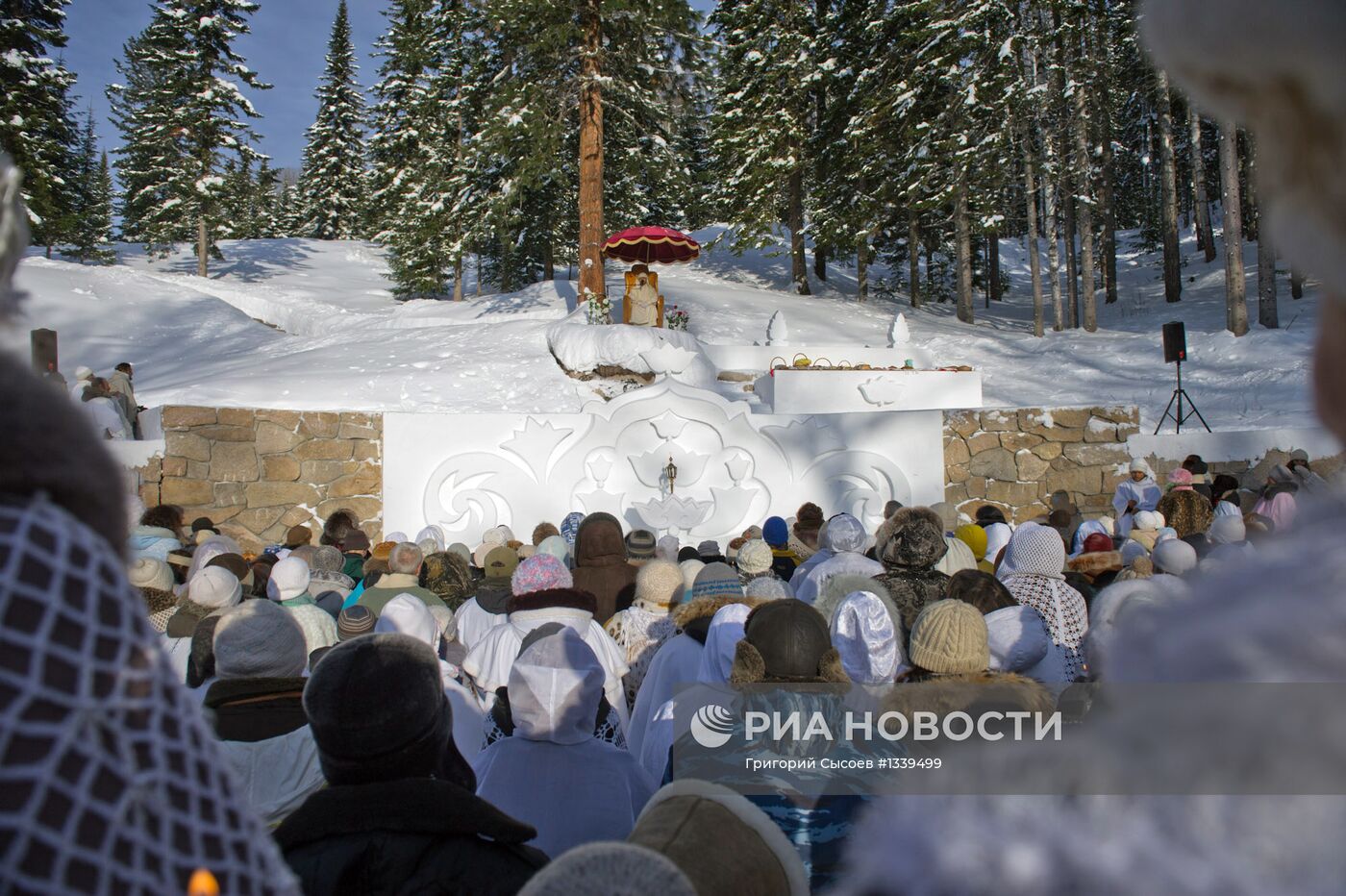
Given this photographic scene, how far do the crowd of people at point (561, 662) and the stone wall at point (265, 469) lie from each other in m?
Answer: 3.51

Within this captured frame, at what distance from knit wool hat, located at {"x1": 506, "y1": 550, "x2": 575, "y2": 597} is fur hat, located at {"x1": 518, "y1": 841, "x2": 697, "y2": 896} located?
258 cm

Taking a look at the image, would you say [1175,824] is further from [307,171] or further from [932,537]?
[307,171]

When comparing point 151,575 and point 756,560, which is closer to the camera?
point 151,575

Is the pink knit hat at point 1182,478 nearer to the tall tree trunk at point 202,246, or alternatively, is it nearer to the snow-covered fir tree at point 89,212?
the snow-covered fir tree at point 89,212

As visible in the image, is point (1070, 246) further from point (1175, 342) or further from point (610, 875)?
point (610, 875)

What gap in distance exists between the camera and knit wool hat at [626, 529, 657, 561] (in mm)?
5344

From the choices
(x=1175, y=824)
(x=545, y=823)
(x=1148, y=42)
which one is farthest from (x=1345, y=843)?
(x=545, y=823)

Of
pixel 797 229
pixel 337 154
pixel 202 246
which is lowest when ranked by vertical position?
pixel 797 229

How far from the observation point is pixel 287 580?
3688 millimetres

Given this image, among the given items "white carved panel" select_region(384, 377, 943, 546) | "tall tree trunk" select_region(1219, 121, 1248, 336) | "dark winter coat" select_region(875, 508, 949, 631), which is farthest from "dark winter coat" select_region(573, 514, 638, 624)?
"tall tree trunk" select_region(1219, 121, 1248, 336)

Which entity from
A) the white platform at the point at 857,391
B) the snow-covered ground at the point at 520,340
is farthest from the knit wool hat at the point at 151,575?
the white platform at the point at 857,391

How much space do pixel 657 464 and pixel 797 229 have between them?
59.6ft

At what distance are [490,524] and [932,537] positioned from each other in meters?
5.82

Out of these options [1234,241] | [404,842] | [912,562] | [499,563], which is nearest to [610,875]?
[404,842]
